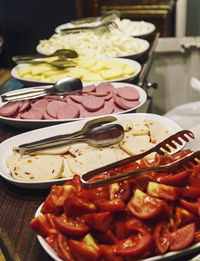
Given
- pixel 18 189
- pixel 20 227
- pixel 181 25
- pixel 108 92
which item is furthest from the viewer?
pixel 181 25

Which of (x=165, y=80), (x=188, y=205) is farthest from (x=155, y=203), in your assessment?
(x=165, y=80)

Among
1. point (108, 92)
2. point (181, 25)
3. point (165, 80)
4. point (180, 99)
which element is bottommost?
point (180, 99)

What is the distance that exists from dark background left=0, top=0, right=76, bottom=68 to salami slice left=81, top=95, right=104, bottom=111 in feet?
9.28

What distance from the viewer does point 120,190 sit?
722 millimetres

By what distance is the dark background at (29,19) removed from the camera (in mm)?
3828

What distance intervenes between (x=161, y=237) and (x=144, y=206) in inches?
2.8

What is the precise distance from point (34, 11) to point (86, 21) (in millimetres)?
1491

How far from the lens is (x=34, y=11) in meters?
3.87

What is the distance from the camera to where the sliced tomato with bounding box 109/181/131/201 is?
0.70m

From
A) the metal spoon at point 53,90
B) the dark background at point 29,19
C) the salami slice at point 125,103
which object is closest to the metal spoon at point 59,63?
the metal spoon at point 53,90

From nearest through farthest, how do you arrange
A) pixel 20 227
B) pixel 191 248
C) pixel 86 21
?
pixel 191 248 < pixel 20 227 < pixel 86 21

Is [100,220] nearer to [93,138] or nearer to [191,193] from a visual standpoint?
[191,193]

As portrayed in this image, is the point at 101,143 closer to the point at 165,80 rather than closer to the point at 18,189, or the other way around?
the point at 18,189

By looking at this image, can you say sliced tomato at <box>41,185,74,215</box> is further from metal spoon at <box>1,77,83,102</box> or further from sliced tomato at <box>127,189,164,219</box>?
metal spoon at <box>1,77,83,102</box>
